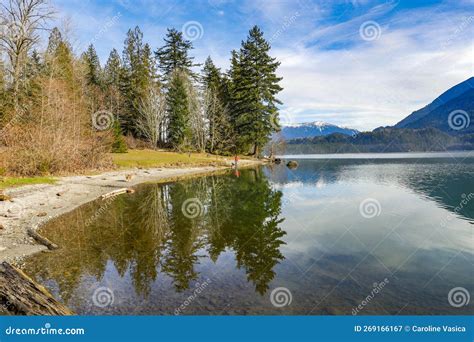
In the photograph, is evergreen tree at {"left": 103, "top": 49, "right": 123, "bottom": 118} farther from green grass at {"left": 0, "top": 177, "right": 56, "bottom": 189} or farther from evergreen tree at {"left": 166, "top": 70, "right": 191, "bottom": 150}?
green grass at {"left": 0, "top": 177, "right": 56, "bottom": 189}

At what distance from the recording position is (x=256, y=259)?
10266 mm

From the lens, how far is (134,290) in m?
7.80

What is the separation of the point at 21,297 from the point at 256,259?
6.49 metres

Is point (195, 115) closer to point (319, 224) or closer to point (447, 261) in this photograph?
point (319, 224)

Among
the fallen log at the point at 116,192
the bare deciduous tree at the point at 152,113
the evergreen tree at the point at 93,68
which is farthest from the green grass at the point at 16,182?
the evergreen tree at the point at 93,68

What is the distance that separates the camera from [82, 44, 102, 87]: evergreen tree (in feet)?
227

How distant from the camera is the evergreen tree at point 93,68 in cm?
6909

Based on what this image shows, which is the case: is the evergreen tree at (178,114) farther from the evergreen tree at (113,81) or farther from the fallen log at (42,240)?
the fallen log at (42,240)

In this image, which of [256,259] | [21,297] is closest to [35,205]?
[21,297]

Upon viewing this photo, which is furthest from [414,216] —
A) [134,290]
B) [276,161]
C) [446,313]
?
[276,161]

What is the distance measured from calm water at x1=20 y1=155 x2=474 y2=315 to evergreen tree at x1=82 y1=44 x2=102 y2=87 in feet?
196

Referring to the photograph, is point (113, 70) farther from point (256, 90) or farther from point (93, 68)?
point (256, 90)

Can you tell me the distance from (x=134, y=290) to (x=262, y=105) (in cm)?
5962

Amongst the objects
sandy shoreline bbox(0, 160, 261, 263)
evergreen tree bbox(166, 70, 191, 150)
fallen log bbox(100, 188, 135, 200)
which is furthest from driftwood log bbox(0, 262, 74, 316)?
evergreen tree bbox(166, 70, 191, 150)
